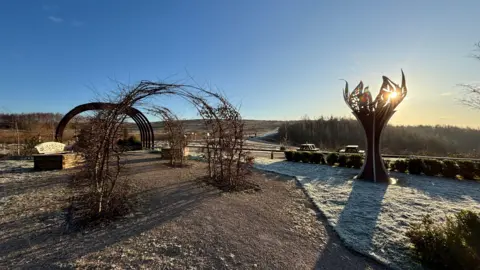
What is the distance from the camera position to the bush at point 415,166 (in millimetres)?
7645

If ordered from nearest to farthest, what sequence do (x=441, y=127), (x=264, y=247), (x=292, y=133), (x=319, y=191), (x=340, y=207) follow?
1. (x=264, y=247)
2. (x=340, y=207)
3. (x=319, y=191)
4. (x=441, y=127)
5. (x=292, y=133)

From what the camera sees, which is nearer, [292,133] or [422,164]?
[422,164]


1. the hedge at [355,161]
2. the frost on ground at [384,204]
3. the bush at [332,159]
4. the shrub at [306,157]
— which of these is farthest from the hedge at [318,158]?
the frost on ground at [384,204]

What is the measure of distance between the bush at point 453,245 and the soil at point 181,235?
542 mm

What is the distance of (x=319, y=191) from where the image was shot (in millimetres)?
5500

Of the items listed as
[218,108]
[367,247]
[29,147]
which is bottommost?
[367,247]

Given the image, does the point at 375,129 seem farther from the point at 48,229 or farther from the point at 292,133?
the point at 292,133

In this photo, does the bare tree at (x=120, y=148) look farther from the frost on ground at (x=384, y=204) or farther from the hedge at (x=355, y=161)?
the hedge at (x=355, y=161)

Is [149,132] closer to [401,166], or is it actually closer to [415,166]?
[401,166]

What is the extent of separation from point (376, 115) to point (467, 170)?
11.4 feet

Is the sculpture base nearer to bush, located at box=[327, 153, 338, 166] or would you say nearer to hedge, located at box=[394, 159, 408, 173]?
bush, located at box=[327, 153, 338, 166]

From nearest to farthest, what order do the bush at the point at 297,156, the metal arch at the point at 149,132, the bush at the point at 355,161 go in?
1. the bush at the point at 355,161
2. the bush at the point at 297,156
3. the metal arch at the point at 149,132

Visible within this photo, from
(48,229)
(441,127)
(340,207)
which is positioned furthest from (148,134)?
(441,127)

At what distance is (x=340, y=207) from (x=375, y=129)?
11.9ft
